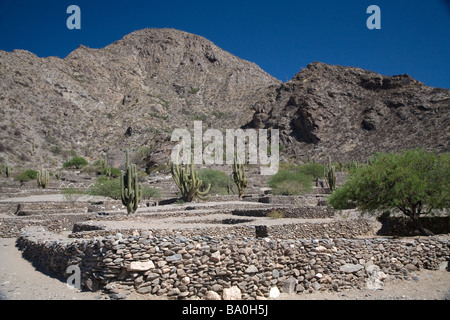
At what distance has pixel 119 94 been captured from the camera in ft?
318

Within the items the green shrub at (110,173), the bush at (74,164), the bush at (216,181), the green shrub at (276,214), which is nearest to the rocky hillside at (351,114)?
the bush at (216,181)

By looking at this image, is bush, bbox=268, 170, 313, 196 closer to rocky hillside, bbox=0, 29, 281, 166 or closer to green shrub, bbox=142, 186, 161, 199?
green shrub, bbox=142, 186, 161, 199

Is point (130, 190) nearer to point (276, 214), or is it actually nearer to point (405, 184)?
point (276, 214)

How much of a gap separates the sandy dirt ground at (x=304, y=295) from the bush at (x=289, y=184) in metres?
21.8

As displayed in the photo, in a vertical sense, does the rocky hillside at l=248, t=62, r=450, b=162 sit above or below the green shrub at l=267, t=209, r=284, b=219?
above

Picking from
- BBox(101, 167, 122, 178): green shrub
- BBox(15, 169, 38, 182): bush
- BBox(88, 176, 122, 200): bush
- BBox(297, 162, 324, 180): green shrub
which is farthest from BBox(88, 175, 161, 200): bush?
BBox(297, 162, 324, 180): green shrub

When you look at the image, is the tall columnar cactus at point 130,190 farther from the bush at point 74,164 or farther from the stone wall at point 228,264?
the bush at point 74,164

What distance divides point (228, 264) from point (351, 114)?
71.5m

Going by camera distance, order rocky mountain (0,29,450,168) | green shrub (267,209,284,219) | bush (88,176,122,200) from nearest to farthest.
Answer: green shrub (267,209,284,219), bush (88,176,122,200), rocky mountain (0,29,450,168)

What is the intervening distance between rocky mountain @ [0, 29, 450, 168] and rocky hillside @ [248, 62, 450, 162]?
0.20 m

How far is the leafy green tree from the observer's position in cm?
1237

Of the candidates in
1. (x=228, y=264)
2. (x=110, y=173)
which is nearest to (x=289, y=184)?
(x=228, y=264)

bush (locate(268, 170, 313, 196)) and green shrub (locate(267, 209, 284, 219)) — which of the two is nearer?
green shrub (locate(267, 209, 284, 219))

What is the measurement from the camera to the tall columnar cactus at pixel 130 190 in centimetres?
1953
